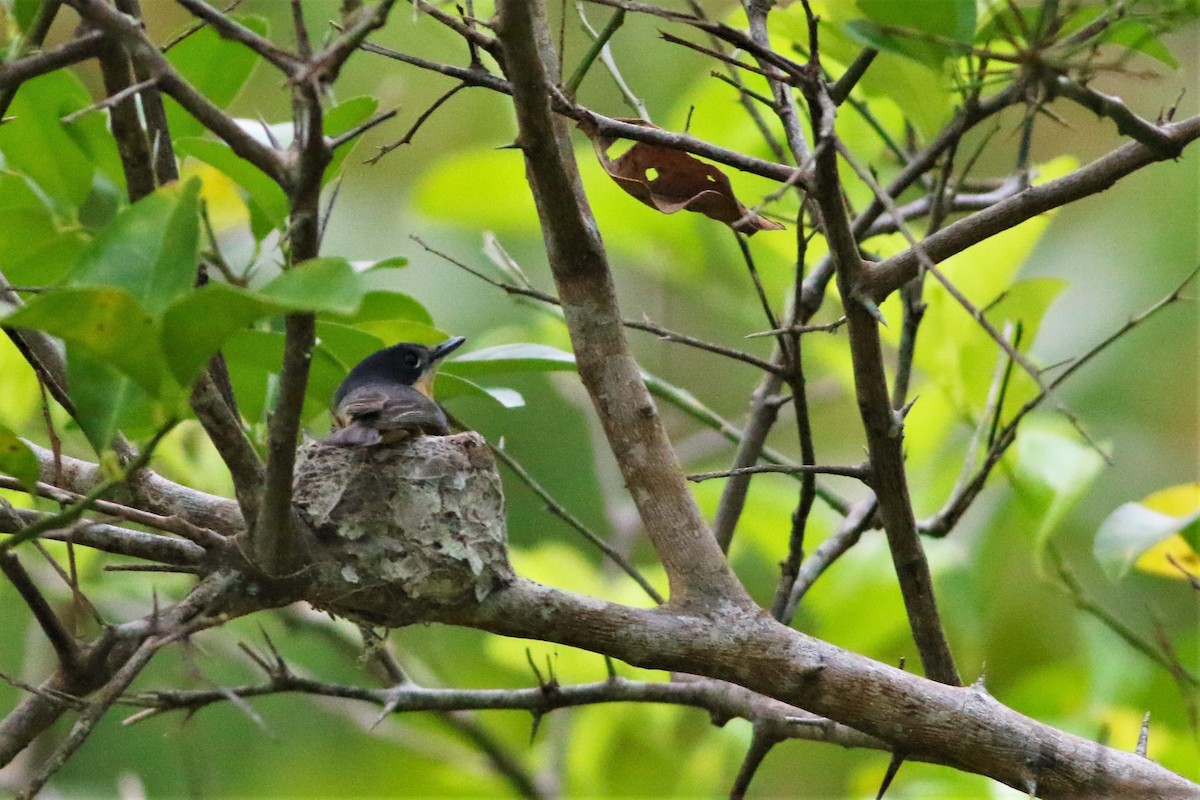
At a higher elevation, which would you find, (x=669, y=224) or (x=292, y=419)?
(x=669, y=224)

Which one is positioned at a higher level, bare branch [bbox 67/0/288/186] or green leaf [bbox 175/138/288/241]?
green leaf [bbox 175/138/288/241]

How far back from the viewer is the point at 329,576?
1.49m

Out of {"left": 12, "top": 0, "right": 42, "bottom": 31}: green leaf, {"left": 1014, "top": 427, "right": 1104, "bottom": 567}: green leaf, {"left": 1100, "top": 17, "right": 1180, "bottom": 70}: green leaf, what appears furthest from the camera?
{"left": 1014, "top": 427, "right": 1104, "bottom": 567}: green leaf

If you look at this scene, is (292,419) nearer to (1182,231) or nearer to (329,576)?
(329,576)

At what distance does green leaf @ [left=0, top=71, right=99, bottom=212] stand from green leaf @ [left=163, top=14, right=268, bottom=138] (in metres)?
0.11

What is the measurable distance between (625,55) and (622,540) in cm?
297

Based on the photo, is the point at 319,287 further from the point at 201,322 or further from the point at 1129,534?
the point at 1129,534

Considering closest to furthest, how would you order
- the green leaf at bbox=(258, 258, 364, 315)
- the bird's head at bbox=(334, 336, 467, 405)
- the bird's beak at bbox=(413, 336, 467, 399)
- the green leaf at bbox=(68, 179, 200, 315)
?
the green leaf at bbox=(258, 258, 364, 315), the green leaf at bbox=(68, 179, 200, 315), the bird's head at bbox=(334, 336, 467, 405), the bird's beak at bbox=(413, 336, 467, 399)

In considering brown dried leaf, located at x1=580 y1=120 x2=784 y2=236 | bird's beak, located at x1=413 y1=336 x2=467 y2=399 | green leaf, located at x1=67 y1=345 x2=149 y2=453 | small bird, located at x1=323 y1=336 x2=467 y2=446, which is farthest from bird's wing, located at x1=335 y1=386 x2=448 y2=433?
green leaf, located at x1=67 y1=345 x2=149 y2=453

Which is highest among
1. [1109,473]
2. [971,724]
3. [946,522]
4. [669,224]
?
[1109,473]

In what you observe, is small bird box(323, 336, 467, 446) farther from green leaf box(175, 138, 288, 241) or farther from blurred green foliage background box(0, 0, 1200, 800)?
green leaf box(175, 138, 288, 241)

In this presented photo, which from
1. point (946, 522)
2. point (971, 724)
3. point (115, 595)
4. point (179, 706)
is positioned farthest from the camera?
point (115, 595)

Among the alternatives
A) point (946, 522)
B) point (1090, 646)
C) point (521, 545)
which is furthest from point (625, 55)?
point (946, 522)

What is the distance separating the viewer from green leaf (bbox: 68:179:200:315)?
3.42ft
